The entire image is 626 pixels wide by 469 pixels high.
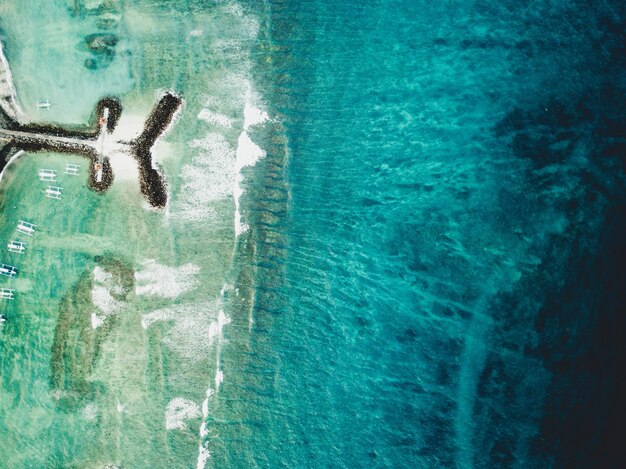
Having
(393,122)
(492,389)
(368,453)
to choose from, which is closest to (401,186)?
(393,122)

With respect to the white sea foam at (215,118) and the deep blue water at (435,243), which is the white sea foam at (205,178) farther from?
the deep blue water at (435,243)

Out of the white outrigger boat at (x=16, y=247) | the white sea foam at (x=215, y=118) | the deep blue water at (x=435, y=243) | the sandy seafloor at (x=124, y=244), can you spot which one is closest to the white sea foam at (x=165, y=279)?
the sandy seafloor at (x=124, y=244)

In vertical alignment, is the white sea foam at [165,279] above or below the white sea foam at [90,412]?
above

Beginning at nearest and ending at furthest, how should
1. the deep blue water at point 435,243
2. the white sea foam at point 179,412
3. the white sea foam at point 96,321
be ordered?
the deep blue water at point 435,243 < the white sea foam at point 179,412 < the white sea foam at point 96,321

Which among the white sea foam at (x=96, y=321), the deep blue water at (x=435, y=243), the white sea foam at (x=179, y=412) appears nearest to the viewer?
the deep blue water at (x=435, y=243)

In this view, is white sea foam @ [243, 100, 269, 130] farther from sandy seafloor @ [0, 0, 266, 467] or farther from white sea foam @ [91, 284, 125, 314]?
white sea foam @ [91, 284, 125, 314]

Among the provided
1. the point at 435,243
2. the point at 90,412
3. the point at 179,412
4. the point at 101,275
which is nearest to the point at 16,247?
the point at 101,275

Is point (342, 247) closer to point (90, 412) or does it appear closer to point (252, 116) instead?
point (252, 116)
